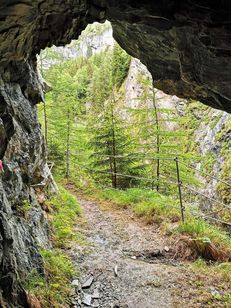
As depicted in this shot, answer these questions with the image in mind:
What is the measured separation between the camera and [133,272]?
6.51 meters

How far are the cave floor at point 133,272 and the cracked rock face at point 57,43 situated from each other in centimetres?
112

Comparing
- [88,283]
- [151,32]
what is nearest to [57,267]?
[88,283]

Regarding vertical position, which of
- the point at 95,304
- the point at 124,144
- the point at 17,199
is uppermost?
the point at 124,144

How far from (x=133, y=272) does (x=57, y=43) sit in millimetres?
4696

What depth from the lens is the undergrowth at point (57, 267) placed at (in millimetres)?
4777

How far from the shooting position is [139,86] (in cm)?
3067

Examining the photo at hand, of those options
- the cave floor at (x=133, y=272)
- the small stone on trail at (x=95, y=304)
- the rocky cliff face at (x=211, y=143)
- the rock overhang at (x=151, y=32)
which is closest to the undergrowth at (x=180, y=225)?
the cave floor at (x=133, y=272)

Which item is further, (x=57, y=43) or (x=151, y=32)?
(x=151, y=32)

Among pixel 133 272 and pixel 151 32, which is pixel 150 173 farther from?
pixel 151 32

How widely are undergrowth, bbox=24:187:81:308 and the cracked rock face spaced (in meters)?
0.27

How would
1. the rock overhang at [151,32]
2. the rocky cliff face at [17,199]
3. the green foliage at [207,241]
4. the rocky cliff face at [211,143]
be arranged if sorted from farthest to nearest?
1. the rocky cliff face at [211,143]
2. the green foliage at [207,241]
3. the rocky cliff face at [17,199]
4. the rock overhang at [151,32]

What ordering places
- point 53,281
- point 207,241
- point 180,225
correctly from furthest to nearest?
1. point 180,225
2. point 207,241
3. point 53,281

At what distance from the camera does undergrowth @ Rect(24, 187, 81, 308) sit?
4777 mm

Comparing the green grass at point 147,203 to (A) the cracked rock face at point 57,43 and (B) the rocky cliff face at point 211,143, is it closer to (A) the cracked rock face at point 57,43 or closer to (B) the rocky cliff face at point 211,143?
(B) the rocky cliff face at point 211,143
